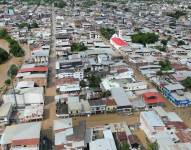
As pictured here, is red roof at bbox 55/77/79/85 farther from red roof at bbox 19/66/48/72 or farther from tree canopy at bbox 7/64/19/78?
tree canopy at bbox 7/64/19/78

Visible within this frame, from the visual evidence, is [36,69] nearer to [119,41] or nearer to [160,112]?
[119,41]

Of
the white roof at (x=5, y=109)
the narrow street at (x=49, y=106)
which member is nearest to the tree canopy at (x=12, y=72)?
the narrow street at (x=49, y=106)

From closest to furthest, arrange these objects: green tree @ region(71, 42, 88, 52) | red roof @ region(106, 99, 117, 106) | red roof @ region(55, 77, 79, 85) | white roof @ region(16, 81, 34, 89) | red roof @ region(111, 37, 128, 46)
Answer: red roof @ region(106, 99, 117, 106) < white roof @ region(16, 81, 34, 89) < red roof @ region(55, 77, 79, 85) < green tree @ region(71, 42, 88, 52) < red roof @ region(111, 37, 128, 46)

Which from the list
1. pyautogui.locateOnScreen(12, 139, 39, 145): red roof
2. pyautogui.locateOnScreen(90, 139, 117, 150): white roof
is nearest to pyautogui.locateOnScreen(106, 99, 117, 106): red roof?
pyautogui.locateOnScreen(90, 139, 117, 150): white roof

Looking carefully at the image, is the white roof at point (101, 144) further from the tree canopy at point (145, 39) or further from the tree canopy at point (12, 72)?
the tree canopy at point (145, 39)

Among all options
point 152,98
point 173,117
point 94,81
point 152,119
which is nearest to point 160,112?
point 173,117

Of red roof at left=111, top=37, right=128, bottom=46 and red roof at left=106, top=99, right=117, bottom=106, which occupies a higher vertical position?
red roof at left=111, top=37, right=128, bottom=46
